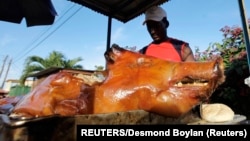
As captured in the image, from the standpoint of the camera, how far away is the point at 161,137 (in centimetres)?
97

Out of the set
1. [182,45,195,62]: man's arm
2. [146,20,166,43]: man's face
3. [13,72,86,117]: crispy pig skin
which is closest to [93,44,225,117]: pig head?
[13,72,86,117]: crispy pig skin

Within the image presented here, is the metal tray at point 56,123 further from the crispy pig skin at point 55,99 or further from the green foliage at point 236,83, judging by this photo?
the green foliage at point 236,83

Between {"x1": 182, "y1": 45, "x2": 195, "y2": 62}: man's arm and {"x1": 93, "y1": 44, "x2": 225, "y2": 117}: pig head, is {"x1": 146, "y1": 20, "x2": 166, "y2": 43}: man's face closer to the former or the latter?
{"x1": 182, "y1": 45, "x2": 195, "y2": 62}: man's arm

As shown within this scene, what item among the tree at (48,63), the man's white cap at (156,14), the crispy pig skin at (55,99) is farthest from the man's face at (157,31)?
the tree at (48,63)

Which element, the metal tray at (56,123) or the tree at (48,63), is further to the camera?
the tree at (48,63)

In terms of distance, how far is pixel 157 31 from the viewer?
2406mm

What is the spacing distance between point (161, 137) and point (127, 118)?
0.17 metres

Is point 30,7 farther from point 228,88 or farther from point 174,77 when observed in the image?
point 228,88

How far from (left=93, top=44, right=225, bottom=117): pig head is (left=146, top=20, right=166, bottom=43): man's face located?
4.17 feet

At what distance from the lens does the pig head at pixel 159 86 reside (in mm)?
977

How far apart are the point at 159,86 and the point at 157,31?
1468mm

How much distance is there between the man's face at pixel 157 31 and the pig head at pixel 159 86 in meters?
1.27

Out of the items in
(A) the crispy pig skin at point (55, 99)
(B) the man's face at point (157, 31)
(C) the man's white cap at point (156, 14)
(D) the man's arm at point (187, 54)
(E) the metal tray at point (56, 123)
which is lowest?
(E) the metal tray at point (56, 123)

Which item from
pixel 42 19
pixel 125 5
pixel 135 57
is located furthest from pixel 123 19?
pixel 135 57
